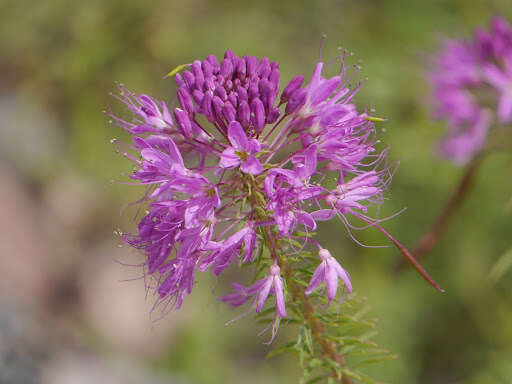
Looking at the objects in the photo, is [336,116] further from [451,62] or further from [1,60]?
[1,60]

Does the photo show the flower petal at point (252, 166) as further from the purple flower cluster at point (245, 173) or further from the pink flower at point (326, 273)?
the pink flower at point (326, 273)

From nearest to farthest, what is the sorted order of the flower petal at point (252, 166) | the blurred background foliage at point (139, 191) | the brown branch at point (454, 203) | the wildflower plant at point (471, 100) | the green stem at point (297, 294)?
the flower petal at point (252, 166)
the green stem at point (297, 294)
the brown branch at point (454, 203)
the wildflower plant at point (471, 100)
the blurred background foliage at point (139, 191)

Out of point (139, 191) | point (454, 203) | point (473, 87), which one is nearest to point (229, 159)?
point (454, 203)

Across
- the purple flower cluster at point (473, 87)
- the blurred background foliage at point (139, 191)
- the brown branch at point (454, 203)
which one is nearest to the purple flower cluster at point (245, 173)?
the brown branch at point (454, 203)

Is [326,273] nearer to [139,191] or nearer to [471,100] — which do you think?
[471,100]

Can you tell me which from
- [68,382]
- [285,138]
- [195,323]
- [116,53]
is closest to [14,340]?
[68,382]
